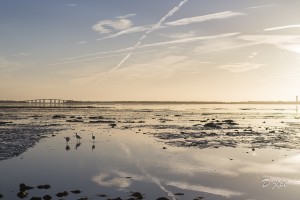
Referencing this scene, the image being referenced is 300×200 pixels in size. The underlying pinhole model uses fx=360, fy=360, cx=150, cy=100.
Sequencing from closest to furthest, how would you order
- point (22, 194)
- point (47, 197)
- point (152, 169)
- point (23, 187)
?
1. point (47, 197)
2. point (22, 194)
3. point (23, 187)
4. point (152, 169)

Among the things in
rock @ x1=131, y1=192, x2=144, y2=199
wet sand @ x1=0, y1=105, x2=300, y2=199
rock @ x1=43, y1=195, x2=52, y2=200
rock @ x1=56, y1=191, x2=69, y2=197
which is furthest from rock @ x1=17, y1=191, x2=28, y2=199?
rock @ x1=131, y1=192, x2=144, y2=199

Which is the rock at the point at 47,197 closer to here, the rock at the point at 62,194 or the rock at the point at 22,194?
the rock at the point at 62,194

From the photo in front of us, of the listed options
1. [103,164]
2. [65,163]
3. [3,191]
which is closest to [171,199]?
[3,191]

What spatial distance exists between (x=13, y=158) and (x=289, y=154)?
2023 cm

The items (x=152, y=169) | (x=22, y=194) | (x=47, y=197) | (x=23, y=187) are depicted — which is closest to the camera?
(x=47, y=197)

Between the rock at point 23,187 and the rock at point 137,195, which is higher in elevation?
the rock at point 23,187

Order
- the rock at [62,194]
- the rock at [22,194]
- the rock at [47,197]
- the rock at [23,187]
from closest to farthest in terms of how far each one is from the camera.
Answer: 1. the rock at [47,197]
2. the rock at [22,194]
3. the rock at [62,194]
4. the rock at [23,187]

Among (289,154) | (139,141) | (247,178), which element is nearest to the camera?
(247,178)

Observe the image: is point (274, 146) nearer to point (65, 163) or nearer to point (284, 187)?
point (284, 187)

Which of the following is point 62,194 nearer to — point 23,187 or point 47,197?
point 47,197

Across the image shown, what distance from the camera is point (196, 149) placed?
30.2 m

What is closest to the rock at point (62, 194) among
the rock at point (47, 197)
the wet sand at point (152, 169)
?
the wet sand at point (152, 169)

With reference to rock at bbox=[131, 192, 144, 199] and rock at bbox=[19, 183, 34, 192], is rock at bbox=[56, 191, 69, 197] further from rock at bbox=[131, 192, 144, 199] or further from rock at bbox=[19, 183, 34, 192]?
rock at bbox=[131, 192, 144, 199]

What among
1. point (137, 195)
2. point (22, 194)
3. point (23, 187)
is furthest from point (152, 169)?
point (22, 194)
